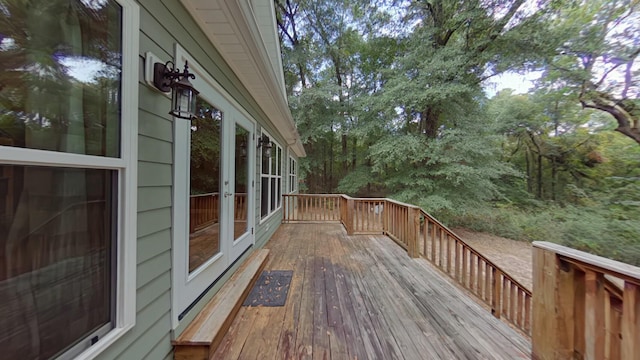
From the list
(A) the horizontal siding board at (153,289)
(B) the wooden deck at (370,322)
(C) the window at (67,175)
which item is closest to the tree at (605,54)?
(B) the wooden deck at (370,322)

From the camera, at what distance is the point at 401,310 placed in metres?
2.31

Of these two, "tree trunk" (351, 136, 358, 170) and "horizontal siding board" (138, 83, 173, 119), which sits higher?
"tree trunk" (351, 136, 358, 170)

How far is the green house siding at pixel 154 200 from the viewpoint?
4.31 feet

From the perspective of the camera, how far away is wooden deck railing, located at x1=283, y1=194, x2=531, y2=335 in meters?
2.90

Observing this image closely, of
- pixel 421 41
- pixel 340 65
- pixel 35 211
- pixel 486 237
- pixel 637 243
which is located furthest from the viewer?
pixel 340 65

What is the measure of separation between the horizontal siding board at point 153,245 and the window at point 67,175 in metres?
0.09

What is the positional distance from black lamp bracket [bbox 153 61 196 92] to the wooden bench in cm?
167

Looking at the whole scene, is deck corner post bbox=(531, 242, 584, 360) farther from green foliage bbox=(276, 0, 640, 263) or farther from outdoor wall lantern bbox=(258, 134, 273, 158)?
green foliage bbox=(276, 0, 640, 263)

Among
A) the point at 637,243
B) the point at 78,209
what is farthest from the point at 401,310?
the point at 637,243

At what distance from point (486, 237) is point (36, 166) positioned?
36.1ft

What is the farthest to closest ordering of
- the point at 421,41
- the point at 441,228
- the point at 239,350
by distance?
the point at 421,41 < the point at 441,228 < the point at 239,350

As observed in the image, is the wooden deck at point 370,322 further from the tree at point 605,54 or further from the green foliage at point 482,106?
the tree at point 605,54

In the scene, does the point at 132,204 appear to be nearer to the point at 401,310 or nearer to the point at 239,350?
the point at 239,350

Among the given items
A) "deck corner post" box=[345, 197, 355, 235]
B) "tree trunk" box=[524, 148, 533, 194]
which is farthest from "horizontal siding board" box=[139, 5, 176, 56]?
"tree trunk" box=[524, 148, 533, 194]
